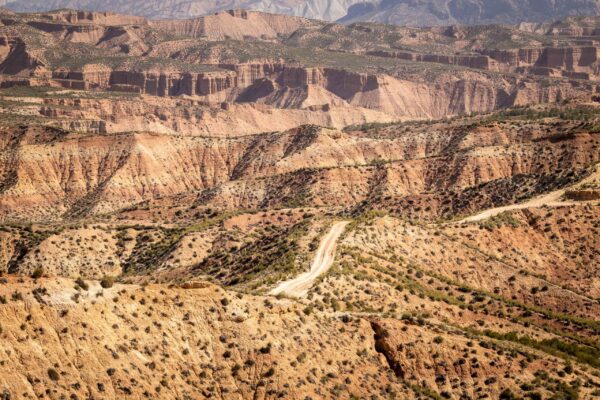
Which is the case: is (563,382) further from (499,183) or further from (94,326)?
(499,183)

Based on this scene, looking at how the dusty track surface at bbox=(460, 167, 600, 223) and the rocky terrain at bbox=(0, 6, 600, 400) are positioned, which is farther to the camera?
the dusty track surface at bbox=(460, 167, 600, 223)

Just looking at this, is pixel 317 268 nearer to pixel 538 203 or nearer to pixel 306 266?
pixel 306 266

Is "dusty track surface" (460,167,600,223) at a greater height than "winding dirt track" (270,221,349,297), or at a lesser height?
lesser

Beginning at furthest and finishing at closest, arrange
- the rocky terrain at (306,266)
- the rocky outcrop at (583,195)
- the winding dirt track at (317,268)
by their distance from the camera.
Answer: the rocky outcrop at (583,195), the winding dirt track at (317,268), the rocky terrain at (306,266)

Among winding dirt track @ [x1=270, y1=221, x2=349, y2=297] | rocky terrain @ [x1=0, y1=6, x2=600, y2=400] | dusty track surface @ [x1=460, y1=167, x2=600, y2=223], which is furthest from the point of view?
dusty track surface @ [x1=460, y1=167, x2=600, y2=223]

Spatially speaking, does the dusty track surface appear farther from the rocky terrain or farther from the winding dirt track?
the winding dirt track

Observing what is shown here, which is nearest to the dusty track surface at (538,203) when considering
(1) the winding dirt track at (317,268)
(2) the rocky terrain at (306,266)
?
(2) the rocky terrain at (306,266)

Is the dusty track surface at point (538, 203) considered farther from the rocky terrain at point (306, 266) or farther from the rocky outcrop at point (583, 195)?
the rocky outcrop at point (583, 195)

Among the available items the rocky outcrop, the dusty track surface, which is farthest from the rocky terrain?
the dusty track surface

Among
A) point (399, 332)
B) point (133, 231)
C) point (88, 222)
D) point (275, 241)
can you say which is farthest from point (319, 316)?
point (88, 222)
